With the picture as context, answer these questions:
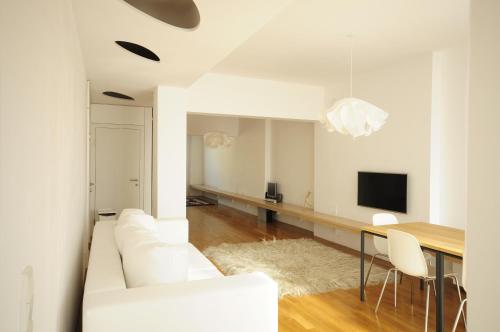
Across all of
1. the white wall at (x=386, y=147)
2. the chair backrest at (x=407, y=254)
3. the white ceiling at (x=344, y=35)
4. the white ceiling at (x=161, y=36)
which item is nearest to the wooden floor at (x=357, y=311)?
the chair backrest at (x=407, y=254)

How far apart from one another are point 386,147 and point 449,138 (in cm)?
88

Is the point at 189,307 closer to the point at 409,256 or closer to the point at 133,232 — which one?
the point at 133,232

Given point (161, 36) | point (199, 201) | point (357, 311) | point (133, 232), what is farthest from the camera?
point (199, 201)

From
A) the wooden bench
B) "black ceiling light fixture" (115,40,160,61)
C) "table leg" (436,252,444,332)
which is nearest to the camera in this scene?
"table leg" (436,252,444,332)

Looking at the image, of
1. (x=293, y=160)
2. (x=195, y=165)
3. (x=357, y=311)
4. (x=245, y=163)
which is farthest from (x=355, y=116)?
(x=195, y=165)

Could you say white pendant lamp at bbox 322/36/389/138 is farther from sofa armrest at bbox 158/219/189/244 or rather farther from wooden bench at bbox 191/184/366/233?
sofa armrest at bbox 158/219/189/244

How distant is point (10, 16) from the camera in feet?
2.42

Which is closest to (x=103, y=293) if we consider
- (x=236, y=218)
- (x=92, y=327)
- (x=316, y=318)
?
(x=92, y=327)

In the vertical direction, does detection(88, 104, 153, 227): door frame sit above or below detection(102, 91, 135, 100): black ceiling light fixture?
below

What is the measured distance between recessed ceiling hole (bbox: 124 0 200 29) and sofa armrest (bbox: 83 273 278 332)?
1.81 m

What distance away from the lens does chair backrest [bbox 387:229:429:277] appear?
2.84m

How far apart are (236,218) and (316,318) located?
5.50 meters

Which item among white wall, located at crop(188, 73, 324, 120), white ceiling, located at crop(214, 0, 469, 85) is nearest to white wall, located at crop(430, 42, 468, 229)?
white ceiling, located at crop(214, 0, 469, 85)

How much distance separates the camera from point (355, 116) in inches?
131
